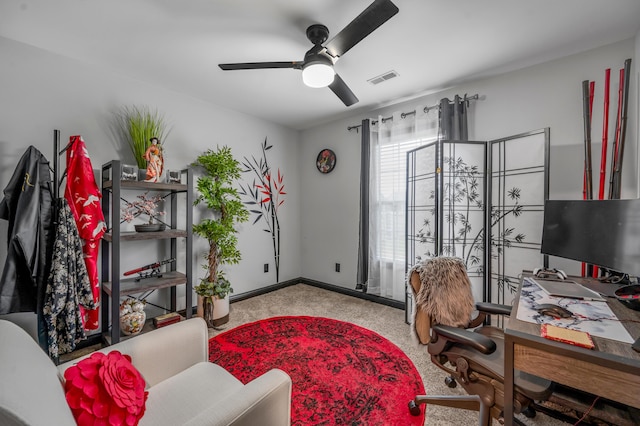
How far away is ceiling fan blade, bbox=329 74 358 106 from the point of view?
80.1 inches

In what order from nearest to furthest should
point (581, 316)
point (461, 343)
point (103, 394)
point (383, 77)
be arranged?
point (103, 394), point (581, 316), point (461, 343), point (383, 77)

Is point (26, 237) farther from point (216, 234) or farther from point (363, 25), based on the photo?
point (363, 25)

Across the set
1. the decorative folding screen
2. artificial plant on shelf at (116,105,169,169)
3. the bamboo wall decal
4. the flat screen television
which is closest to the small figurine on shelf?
artificial plant on shelf at (116,105,169,169)

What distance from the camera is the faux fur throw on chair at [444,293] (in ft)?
4.91

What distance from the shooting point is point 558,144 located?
224 cm

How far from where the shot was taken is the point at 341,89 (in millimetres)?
2125

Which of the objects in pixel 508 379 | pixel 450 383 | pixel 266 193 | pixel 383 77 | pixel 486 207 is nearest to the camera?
pixel 508 379

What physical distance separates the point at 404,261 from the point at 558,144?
70.9 inches

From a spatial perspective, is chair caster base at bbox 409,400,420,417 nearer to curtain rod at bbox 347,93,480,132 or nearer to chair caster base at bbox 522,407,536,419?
chair caster base at bbox 522,407,536,419

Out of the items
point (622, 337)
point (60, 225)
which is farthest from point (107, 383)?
point (622, 337)

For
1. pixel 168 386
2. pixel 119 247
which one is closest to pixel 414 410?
pixel 168 386

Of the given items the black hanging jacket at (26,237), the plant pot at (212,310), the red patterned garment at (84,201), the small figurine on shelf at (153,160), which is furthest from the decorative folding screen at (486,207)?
the black hanging jacket at (26,237)

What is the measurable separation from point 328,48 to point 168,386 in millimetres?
2063

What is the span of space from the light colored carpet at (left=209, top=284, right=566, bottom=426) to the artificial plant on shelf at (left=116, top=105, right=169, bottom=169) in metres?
1.86
